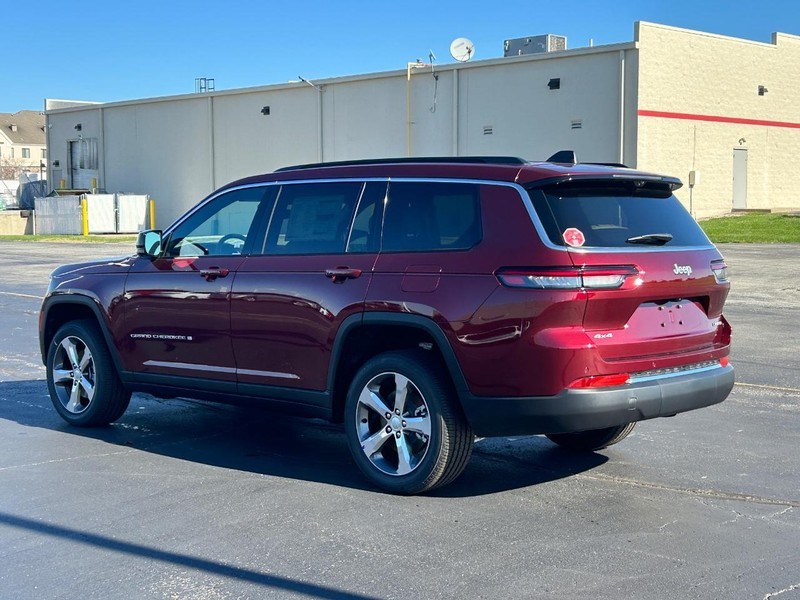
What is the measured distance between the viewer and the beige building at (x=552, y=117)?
35.8 metres

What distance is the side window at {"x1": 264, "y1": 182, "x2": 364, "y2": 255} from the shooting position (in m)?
6.65

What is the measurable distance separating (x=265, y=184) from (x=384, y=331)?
4.97ft

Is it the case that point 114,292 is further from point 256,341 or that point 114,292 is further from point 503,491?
point 503,491

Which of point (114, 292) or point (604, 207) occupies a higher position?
point (604, 207)

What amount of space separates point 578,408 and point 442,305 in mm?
942

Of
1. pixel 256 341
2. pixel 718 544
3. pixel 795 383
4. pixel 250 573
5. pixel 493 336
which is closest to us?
pixel 250 573

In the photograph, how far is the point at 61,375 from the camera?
8.27 m

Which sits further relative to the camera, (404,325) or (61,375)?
(61,375)

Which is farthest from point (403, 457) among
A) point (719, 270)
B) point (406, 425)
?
point (719, 270)

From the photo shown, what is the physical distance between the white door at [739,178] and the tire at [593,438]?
118 feet

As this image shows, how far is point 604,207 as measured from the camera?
237 inches

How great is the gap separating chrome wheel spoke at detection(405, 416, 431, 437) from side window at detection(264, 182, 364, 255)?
1.16 meters

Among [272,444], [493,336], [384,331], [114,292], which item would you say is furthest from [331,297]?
[114,292]

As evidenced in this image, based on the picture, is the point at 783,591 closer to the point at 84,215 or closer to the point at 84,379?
the point at 84,379
